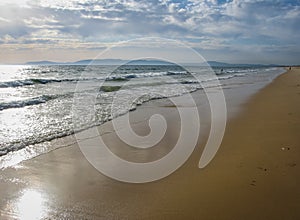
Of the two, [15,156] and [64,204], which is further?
[15,156]

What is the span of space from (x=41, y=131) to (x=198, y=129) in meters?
4.19

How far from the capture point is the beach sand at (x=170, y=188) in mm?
3307

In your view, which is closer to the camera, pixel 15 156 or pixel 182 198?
pixel 182 198

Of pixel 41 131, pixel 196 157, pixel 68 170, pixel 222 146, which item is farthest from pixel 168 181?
pixel 41 131

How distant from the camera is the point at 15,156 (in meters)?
5.36

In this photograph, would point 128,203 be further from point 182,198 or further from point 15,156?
point 15,156

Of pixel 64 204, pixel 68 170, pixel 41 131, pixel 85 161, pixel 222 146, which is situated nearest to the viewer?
pixel 64 204

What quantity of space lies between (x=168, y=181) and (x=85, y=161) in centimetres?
178

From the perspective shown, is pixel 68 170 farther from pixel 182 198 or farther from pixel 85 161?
pixel 182 198

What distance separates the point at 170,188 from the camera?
3949 mm

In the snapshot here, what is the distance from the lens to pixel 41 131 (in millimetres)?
7223

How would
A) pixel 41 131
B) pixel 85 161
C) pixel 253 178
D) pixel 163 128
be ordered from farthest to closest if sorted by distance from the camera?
1. pixel 163 128
2. pixel 41 131
3. pixel 85 161
4. pixel 253 178

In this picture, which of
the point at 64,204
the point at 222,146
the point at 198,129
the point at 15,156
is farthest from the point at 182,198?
the point at 198,129

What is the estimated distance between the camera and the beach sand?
3307mm
